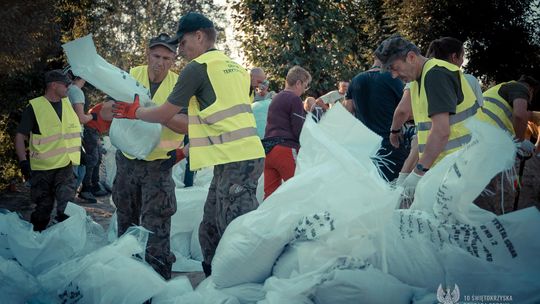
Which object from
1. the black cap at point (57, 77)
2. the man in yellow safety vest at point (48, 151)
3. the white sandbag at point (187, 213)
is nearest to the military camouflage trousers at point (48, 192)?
the man in yellow safety vest at point (48, 151)

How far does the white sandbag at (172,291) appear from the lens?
2.92 metres

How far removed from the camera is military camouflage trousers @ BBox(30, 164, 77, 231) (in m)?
5.83

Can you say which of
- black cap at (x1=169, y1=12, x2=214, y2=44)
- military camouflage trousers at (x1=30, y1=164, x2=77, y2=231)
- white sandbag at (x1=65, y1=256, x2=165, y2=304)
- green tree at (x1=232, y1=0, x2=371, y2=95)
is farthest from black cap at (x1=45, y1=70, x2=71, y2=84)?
green tree at (x1=232, y1=0, x2=371, y2=95)

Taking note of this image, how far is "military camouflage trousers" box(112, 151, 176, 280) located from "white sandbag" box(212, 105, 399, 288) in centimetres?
119

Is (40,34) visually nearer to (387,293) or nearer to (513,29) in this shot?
(387,293)

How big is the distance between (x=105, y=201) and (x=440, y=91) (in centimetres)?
685

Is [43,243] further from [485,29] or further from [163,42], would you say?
[485,29]

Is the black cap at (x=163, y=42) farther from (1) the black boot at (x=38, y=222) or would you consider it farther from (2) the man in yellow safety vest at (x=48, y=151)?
(1) the black boot at (x=38, y=222)

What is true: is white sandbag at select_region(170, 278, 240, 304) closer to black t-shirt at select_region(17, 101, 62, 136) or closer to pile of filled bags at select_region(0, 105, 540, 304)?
pile of filled bags at select_region(0, 105, 540, 304)

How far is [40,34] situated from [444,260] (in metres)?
9.66

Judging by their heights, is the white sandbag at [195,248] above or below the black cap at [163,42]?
below

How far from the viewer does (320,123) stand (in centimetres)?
296

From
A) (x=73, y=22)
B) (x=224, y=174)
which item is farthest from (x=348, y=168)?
(x=73, y=22)

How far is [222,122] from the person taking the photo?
3463mm
